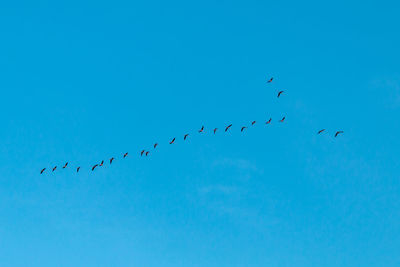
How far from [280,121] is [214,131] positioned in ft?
50.4

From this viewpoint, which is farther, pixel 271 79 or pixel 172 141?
pixel 172 141

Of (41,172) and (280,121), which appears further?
(41,172)

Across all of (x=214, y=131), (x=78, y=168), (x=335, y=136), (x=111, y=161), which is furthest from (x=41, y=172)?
(x=335, y=136)

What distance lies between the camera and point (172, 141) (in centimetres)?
5678

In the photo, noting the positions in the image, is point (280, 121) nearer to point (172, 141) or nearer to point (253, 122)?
point (253, 122)

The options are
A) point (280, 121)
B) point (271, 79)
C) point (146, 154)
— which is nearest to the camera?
point (271, 79)

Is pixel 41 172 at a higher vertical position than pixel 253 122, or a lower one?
Result: higher

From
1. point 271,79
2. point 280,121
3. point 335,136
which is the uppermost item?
point 271,79

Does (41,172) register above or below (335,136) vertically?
above

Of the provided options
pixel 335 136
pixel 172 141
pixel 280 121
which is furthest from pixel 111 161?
pixel 335 136

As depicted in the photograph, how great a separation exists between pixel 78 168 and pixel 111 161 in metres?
11.7

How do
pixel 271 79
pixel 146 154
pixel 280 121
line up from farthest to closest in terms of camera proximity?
1. pixel 146 154
2. pixel 280 121
3. pixel 271 79

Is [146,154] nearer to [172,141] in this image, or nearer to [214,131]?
[172,141]

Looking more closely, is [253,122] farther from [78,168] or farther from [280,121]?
[78,168]
